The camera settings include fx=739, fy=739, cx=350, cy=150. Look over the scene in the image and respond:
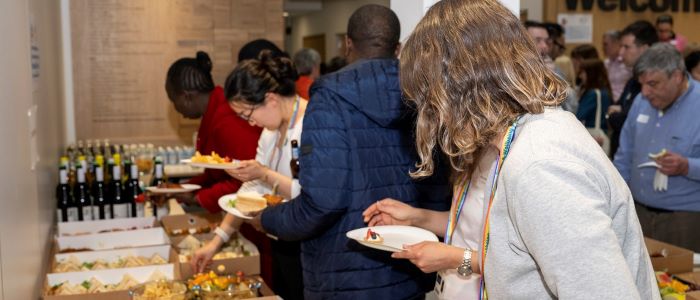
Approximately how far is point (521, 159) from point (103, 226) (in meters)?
2.86

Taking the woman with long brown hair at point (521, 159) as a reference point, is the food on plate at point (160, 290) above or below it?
below

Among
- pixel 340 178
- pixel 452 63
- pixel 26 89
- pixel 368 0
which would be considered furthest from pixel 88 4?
pixel 368 0

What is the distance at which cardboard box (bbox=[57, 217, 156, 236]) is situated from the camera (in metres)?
3.50

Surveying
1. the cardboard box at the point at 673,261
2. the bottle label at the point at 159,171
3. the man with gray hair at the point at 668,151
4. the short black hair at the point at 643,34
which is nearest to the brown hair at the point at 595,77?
the short black hair at the point at 643,34

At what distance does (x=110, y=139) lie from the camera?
5840mm

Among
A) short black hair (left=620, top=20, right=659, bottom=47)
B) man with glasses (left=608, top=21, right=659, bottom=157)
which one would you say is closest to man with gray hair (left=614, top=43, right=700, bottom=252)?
man with glasses (left=608, top=21, right=659, bottom=157)

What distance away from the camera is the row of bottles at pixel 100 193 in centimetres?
383

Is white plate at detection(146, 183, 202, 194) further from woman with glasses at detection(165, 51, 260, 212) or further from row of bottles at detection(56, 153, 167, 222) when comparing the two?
row of bottles at detection(56, 153, 167, 222)

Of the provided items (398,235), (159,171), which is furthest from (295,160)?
(159,171)

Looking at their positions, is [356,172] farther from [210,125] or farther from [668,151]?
[668,151]

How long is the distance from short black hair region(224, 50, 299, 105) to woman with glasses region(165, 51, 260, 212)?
50 centimetres

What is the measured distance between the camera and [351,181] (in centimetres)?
223

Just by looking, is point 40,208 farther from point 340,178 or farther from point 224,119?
point 340,178

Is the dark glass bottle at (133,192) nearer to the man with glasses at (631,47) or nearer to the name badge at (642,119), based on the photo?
the name badge at (642,119)
